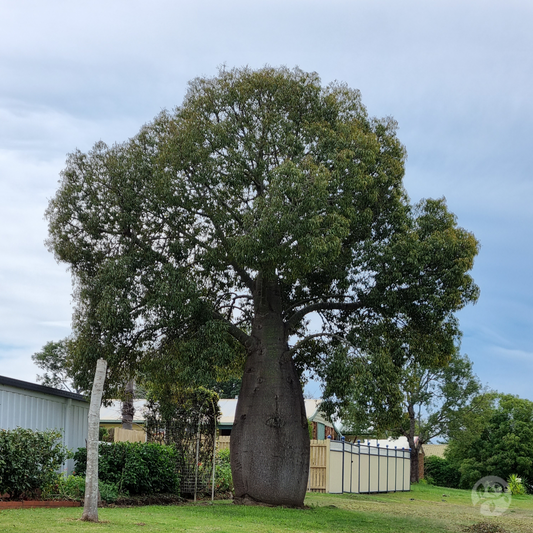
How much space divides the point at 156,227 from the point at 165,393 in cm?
446

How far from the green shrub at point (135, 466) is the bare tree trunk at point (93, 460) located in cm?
494

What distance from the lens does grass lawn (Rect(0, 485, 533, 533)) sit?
32.6ft

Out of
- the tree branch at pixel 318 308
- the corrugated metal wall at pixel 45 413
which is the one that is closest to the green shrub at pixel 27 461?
the corrugated metal wall at pixel 45 413

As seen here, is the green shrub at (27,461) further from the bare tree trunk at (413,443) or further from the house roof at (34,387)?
the bare tree trunk at (413,443)

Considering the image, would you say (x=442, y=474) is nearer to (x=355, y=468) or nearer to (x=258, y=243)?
(x=355, y=468)

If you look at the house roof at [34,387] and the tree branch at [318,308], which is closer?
the house roof at [34,387]

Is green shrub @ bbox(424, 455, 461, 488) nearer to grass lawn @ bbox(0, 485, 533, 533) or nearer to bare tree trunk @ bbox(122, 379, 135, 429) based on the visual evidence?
bare tree trunk @ bbox(122, 379, 135, 429)

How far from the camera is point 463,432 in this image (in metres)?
36.8

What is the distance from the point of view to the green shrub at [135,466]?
15.7 m

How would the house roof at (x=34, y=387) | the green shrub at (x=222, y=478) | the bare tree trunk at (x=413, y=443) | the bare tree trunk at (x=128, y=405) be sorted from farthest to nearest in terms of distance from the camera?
the bare tree trunk at (x=413, y=443) → the bare tree trunk at (x=128, y=405) → the green shrub at (x=222, y=478) → the house roof at (x=34, y=387)

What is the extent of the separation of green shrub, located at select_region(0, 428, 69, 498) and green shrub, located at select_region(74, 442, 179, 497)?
88.7 inches

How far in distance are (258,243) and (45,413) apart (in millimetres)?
6556

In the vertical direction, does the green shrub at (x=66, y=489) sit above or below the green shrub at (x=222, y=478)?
above

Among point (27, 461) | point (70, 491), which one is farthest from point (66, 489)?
point (27, 461)
